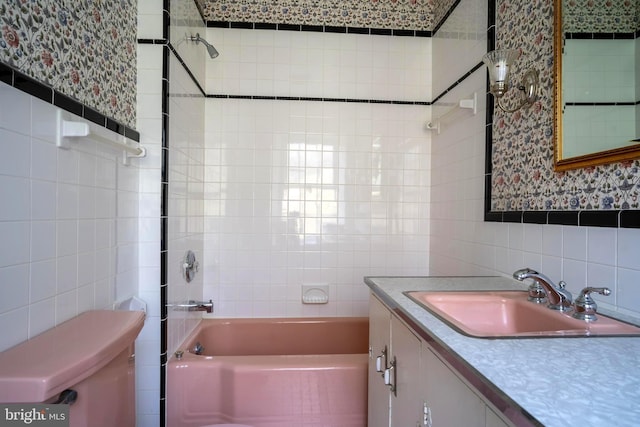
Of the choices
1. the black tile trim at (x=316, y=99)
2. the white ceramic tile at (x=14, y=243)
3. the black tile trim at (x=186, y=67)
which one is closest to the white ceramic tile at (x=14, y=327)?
the white ceramic tile at (x=14, y=243)

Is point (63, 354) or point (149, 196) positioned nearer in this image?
point (63, 354)

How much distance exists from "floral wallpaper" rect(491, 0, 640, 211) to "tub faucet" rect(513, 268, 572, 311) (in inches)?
11.5

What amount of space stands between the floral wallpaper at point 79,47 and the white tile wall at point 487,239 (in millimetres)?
1799

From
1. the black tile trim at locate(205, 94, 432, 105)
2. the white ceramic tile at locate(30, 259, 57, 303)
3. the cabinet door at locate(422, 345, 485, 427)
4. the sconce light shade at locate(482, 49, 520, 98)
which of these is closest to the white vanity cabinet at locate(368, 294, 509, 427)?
the cabinet door at locate(422, 345, 485, 427)

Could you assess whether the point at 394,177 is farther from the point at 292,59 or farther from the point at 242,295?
the point at 242,295

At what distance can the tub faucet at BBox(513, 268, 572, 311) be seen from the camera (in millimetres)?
992

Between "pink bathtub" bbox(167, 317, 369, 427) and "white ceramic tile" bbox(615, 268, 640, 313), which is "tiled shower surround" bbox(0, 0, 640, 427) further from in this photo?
"white ceramic tile" bbox(615, 268, 640, 313)

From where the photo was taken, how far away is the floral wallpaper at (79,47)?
0.89m

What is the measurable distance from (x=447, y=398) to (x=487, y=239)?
3.68 ft

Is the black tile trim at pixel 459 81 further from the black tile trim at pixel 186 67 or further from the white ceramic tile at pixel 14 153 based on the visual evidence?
the white ceramic tile at pixel 14 153

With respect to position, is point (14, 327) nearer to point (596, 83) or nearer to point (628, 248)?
point (628, 248)

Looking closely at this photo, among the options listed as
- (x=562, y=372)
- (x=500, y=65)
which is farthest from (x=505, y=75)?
(x=562, y=372)

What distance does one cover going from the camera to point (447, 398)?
746 millimetres

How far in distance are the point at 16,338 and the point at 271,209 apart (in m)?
1.60
